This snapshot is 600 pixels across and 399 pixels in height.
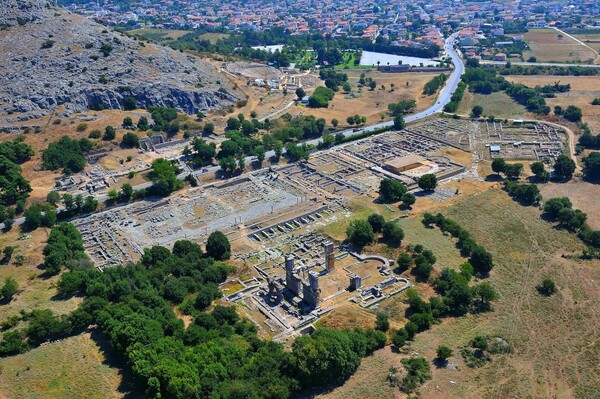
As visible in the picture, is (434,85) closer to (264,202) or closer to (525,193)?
(525,193)

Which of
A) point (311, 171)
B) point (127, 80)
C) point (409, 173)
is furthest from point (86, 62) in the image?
point (409, 173)

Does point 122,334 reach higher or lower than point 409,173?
higher

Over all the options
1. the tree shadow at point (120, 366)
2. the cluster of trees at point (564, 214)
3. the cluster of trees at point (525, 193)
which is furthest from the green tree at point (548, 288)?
the tree shadow at point (120, 366)

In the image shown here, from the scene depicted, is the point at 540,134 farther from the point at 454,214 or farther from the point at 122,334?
the point at 122,334

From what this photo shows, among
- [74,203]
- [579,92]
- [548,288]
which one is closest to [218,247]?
[74,203]

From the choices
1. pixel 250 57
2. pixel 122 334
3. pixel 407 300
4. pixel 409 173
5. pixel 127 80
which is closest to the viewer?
pixel 122 334

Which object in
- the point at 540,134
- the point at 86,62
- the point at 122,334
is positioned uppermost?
the point at 86,62

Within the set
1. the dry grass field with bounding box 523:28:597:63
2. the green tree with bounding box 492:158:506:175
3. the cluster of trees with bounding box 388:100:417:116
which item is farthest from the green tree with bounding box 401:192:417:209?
the dry grass field with bounding box 523:28:597:63
